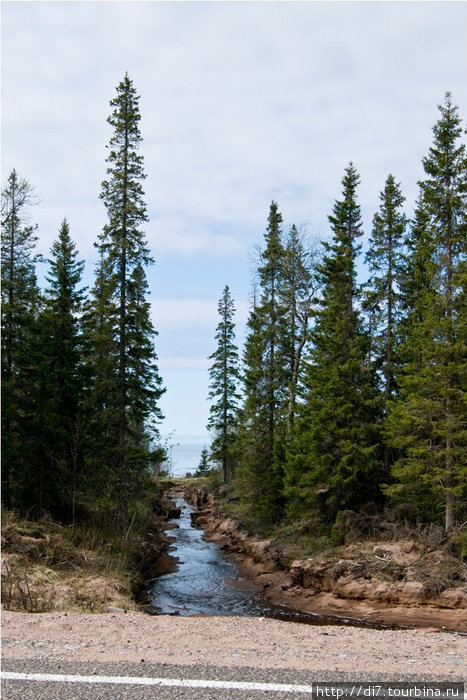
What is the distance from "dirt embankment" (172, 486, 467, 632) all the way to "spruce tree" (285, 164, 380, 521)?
Answer: 2.42 meters

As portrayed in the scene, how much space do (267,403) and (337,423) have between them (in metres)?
6.01

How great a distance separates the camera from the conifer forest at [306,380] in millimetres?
17656

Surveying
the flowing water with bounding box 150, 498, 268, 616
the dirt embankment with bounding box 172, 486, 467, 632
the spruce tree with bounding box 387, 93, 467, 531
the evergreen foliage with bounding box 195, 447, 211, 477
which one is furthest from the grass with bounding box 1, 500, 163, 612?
the evergreen foliage with bounding box 195, 447, 211, 477

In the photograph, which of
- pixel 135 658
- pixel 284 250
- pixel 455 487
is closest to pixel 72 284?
pixel 284 250

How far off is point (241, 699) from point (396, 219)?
24.5m

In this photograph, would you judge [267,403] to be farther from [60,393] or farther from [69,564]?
[69,564]

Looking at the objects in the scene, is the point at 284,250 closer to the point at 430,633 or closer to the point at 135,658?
the point at 430,633

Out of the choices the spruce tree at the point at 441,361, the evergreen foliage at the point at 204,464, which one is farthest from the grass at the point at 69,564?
the evergreen foliage at the point at 204,464

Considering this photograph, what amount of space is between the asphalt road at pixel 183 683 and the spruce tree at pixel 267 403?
20.1 m

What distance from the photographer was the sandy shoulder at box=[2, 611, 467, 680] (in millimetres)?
5562

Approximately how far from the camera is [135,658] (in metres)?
5.71

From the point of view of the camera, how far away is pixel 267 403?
26516mm

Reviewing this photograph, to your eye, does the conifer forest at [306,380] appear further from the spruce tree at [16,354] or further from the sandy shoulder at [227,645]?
the sandy shoulder at [227,645]

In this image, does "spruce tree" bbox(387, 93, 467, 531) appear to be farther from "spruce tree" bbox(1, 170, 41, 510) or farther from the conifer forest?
"spruce tree" bbox(1, 170, 41, 510)
